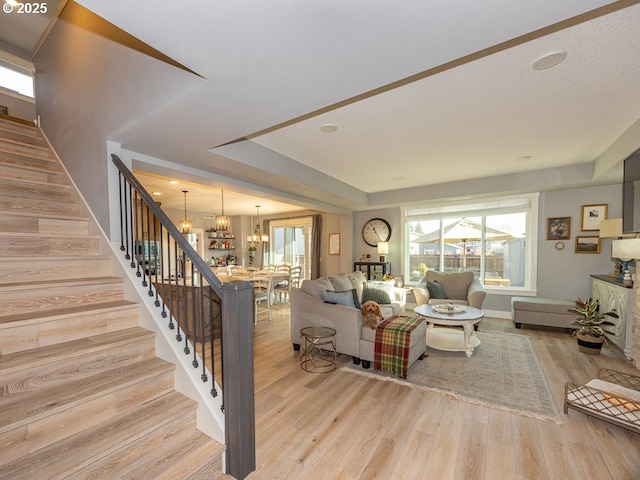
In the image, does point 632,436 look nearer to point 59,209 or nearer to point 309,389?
point 309,389

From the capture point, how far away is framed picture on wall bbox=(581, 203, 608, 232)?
452cm

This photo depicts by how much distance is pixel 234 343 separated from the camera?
1599mm

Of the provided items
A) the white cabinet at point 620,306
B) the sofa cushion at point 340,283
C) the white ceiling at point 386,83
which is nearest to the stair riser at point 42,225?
the white ceiling at point 386,83

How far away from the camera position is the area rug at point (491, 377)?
2.49 m

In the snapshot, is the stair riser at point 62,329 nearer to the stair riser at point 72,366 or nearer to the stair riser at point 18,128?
the stair riser at point 72,366

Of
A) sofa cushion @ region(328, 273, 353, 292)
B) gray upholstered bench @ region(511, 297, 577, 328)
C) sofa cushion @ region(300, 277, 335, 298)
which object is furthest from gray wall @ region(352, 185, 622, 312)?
sofa cushion @ region(300, 277, 335, 298)

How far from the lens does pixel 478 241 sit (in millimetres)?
5820

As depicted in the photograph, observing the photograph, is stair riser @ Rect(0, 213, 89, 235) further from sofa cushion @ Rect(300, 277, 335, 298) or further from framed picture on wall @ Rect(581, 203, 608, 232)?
framed picture on wall @ Rect(581, 203, 608, 232)

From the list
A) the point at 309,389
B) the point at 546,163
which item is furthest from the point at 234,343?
the point at 546,163

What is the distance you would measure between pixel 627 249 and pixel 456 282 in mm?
2324

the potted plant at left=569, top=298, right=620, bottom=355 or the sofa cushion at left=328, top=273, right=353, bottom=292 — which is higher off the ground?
the sofa cushion at left=328, top=273, right=353, bottom=292

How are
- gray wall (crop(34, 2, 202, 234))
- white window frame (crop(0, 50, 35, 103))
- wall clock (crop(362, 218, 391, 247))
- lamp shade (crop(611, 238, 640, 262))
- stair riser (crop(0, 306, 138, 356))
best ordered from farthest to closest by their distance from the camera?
1. wall clock (crop(362, 218, 391, 247))
2. white window frame (crop(0, 50, 35, 103))
3. lamp shade (crop(611, 238, 640, 262))
4. gray wall (crop(34, 2, 202, 234))
5. stair riser (crop(0, 306, 138, 356))

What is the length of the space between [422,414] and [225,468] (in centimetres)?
158

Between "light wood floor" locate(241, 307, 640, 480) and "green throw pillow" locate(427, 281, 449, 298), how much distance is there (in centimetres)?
212
